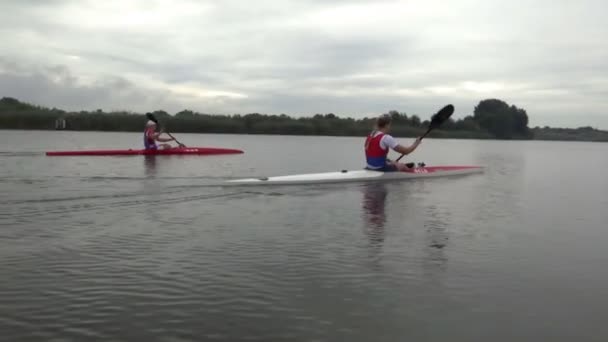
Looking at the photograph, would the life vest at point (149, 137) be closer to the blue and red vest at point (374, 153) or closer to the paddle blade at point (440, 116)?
the blue and red vest at point (374, 153)

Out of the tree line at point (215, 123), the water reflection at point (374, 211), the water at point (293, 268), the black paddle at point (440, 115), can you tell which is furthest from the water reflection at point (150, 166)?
the tree line at point (215, 123)

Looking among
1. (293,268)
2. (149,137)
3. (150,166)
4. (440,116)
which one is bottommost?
(293,268)

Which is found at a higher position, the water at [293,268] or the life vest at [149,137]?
the life vest at [149,137]

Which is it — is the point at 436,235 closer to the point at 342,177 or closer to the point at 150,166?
the point at 342,177

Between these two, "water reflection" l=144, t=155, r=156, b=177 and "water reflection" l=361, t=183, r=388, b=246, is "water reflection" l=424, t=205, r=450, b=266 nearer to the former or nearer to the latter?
"water reflection" l=361, t=183, r=388, b=246

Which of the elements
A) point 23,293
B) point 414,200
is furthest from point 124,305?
point 414,200

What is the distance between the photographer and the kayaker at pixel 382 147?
14.8 metres

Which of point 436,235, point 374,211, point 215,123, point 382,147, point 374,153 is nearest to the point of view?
point 436,235

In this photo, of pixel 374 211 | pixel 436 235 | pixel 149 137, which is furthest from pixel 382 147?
pixel 149 137

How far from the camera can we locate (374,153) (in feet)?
51.8

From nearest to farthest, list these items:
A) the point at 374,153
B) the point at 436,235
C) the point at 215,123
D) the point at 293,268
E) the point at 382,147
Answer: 1. the point at 293,268
2. the point at 436,235
3. the point at 382,147
4. the point at 374,153
5. the point at 215,123

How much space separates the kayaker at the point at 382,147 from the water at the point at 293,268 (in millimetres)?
2121

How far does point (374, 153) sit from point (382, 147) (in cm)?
49

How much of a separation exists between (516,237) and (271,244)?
13.5ft
